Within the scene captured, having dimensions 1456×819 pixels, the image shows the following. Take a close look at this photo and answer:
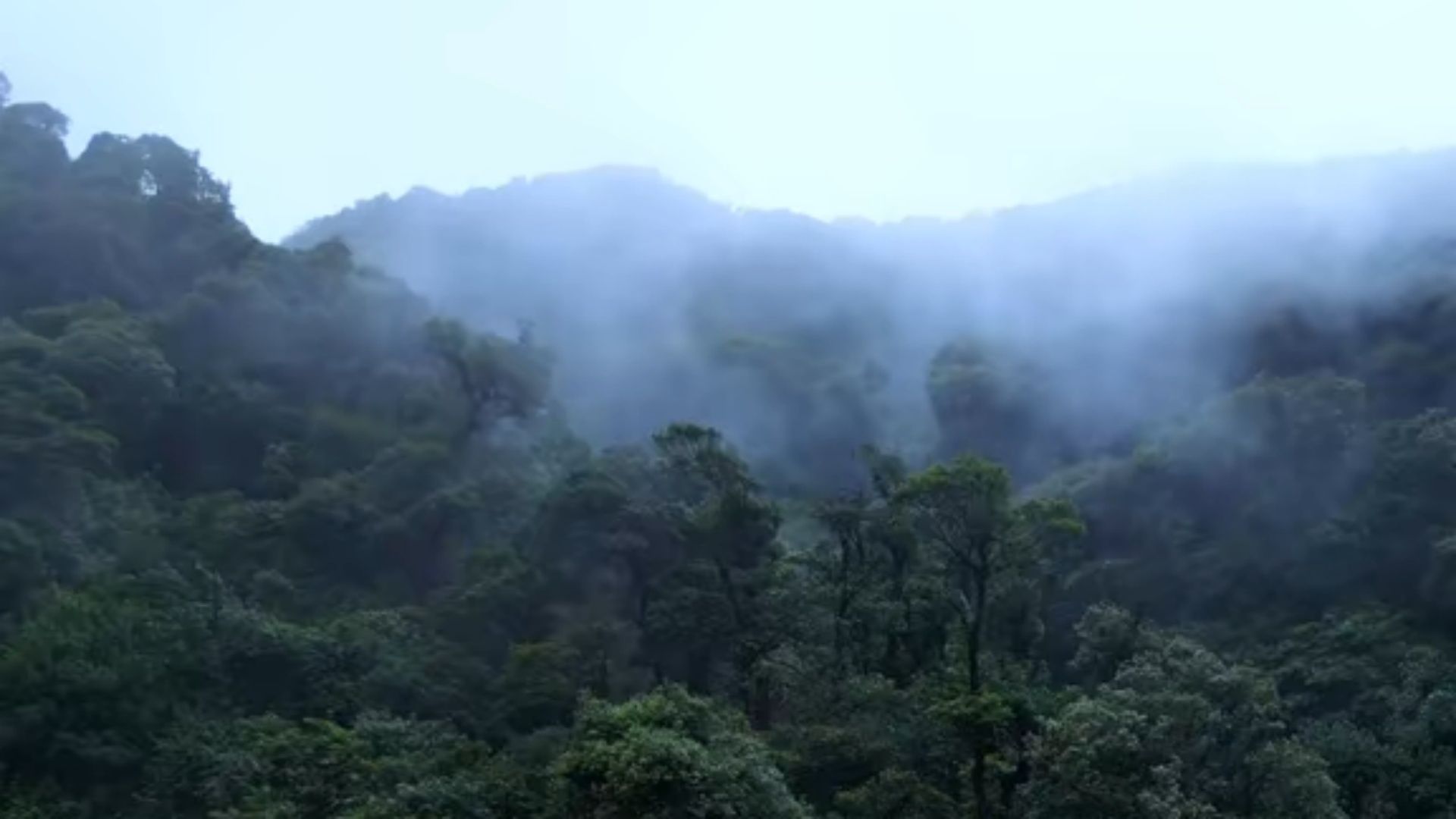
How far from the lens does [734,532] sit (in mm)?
22062

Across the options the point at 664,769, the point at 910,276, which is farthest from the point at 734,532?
the point at 910,276

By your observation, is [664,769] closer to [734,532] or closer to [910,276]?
[734,532]

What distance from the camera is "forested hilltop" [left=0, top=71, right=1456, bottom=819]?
16188 millimetres

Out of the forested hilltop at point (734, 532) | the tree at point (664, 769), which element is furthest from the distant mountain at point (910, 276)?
the tree at point (664, 769)

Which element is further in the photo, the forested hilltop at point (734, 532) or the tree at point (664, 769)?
the forested hilltop at point (734, 532)

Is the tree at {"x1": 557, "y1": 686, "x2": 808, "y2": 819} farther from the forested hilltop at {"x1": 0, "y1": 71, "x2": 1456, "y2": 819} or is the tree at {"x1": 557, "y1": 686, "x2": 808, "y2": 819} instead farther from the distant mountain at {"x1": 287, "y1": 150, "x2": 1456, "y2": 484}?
the distant mountain at {"x1": 287, "y1": 150, "x2": 1456, "y2": 484}


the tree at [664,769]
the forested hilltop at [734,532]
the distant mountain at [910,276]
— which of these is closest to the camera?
the tree at [664,769]

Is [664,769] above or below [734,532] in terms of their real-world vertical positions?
below

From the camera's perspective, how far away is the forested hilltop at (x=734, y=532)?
16188 millimetres

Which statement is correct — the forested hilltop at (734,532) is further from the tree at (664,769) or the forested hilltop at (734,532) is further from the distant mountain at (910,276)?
the distant mountain at (910,276)

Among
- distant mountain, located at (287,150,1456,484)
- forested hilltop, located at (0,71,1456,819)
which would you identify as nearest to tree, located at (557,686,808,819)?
forested hilltop, located at (0,71,1456,819)

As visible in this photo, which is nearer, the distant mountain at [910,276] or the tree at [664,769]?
the tree at [664,769]

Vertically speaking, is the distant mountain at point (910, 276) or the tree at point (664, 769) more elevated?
the distant mountain at point (910, 276)

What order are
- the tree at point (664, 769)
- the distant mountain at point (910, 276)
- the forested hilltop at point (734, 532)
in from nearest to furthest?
the tree at point (664, 769), the forested hilltop at point (734, 532), the distant mountain at point (910, 276)
